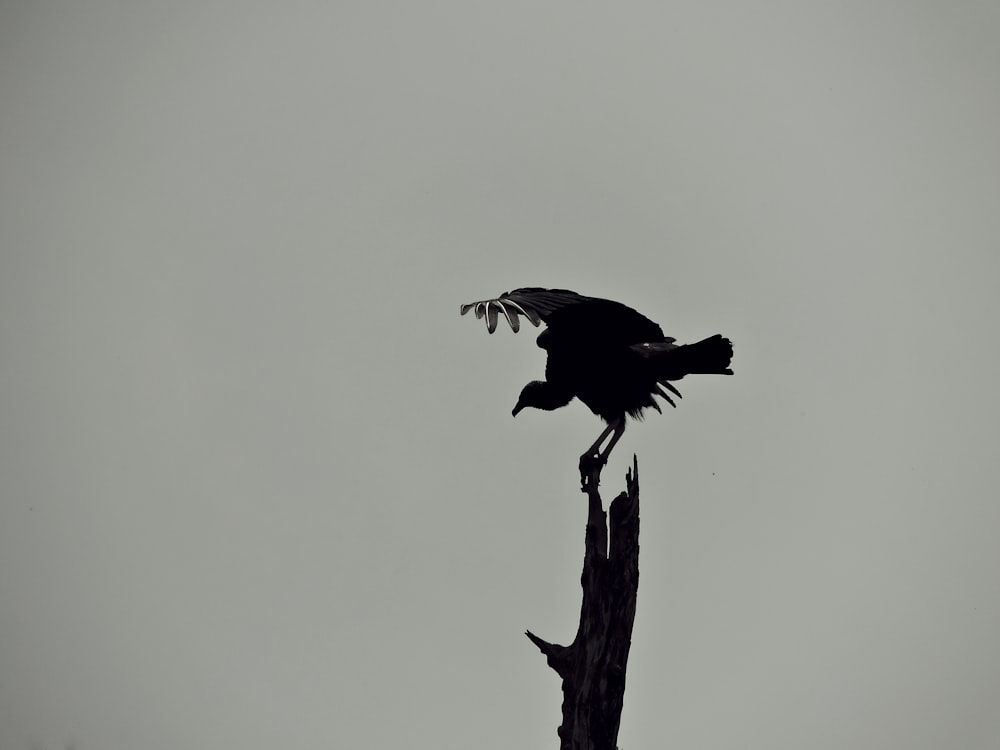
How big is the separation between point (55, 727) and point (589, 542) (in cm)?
6606

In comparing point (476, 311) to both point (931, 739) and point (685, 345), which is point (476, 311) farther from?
point (931, 739)

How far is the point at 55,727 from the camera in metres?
70.4

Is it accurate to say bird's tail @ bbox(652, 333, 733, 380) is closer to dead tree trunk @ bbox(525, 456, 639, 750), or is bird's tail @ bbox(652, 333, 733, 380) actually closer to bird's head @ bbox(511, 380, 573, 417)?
bird's head @ bbox(511, 380, 573, 417)

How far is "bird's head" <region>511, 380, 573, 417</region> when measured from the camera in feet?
42.9

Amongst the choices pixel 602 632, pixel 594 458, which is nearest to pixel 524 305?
pixel 594 458

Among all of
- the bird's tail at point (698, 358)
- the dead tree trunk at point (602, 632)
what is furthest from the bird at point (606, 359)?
the dead tree trunk at point (602, 632)

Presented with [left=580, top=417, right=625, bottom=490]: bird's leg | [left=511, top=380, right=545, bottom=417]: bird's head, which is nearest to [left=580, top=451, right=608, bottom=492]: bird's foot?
[left=580, top=417, right=625, bottom=490]: bird's leg

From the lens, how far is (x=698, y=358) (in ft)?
39.5

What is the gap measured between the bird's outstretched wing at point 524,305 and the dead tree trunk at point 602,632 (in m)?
1.51

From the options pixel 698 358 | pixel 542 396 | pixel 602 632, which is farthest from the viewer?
pixel 542 396

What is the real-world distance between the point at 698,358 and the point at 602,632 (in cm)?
265

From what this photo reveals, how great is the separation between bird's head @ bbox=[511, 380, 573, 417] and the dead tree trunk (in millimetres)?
2202

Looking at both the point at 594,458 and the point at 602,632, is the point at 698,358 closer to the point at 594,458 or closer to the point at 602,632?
the point at 594,458

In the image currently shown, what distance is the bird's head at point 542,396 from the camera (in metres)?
13.1
